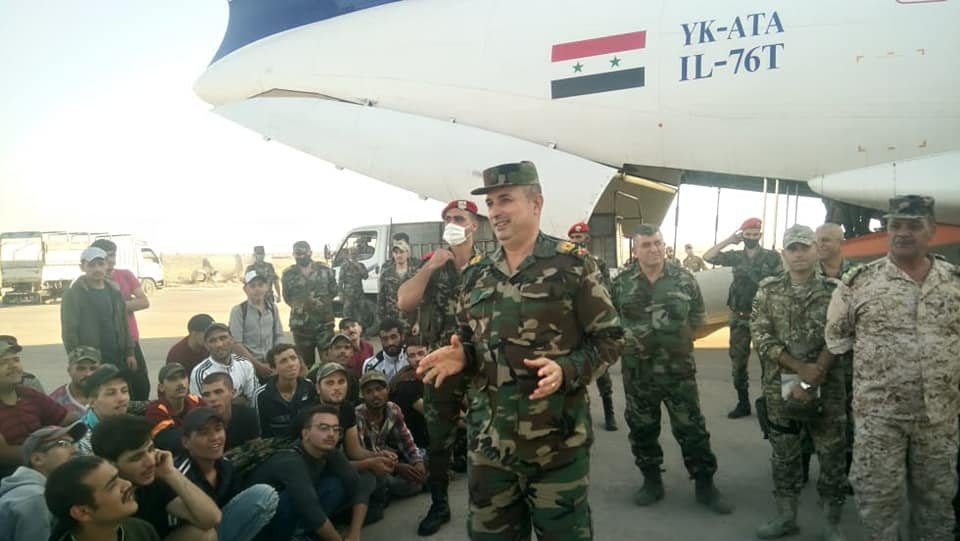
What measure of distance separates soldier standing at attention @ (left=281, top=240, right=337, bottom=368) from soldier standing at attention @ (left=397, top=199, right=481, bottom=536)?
3340 mm

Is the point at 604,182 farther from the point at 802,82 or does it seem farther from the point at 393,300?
the point at 393,300

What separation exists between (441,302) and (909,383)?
238 centimetres

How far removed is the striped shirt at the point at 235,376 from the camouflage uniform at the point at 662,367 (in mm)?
2728

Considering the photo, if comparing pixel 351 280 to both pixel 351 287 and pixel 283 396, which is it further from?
pixel 283 396

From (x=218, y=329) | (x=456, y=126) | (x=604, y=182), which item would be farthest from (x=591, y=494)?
(x=456, y=126)

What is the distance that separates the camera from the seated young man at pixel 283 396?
405 centimetres

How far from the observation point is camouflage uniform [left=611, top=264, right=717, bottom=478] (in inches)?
151

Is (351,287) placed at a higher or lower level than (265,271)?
lower

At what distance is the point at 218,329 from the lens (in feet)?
15.3

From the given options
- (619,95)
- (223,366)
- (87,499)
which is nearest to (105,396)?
(223,366)

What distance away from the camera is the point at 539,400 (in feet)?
7.23

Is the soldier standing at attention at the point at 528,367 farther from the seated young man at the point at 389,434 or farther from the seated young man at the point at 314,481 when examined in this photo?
the seated young man at the point at 389,434

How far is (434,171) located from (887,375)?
6.42m

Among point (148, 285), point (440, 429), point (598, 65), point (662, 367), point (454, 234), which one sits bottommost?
point (148, 285)
